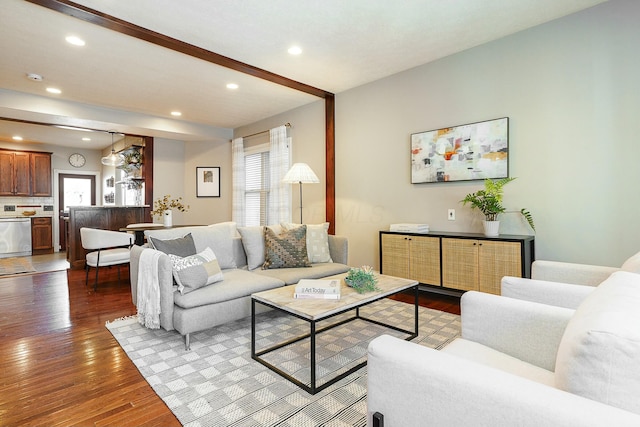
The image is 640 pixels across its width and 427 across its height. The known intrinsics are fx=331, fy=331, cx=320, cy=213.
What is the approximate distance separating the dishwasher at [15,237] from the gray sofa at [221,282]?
21.8ft

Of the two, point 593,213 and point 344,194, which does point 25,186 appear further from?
point 593,213

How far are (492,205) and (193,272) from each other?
8.88ft

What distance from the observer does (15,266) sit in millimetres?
5895

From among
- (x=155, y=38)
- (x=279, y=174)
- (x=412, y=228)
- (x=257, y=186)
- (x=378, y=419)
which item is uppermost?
(x=155, y=38)

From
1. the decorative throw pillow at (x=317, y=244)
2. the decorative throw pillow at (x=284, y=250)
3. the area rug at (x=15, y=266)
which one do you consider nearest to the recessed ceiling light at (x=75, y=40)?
the decorative throw pillow at (x=284, y=250)

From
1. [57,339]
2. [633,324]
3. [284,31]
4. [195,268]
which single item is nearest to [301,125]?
[284,31]

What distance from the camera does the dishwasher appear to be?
7.18m

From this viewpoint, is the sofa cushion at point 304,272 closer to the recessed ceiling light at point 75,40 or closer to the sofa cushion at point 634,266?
the sofa cushion at point 634,266

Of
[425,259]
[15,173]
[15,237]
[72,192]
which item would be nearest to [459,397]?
[425,259]

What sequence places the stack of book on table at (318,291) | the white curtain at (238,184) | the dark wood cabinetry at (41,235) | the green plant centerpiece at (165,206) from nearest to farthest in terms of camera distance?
the stack of book on table at (318,291)
the green plant centerpiece at (165,206)
the white curtain at (238,184)
the dark wood cabinetry at (41,235)

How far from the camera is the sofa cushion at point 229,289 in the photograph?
245cm

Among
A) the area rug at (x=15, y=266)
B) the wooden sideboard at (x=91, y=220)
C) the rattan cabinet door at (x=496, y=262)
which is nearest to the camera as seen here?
the rattan cabinet door at (x=496, y=262)

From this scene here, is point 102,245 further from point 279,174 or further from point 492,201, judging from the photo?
point 492,201

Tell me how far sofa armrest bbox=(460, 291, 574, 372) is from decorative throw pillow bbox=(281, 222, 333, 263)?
6.96 ft
